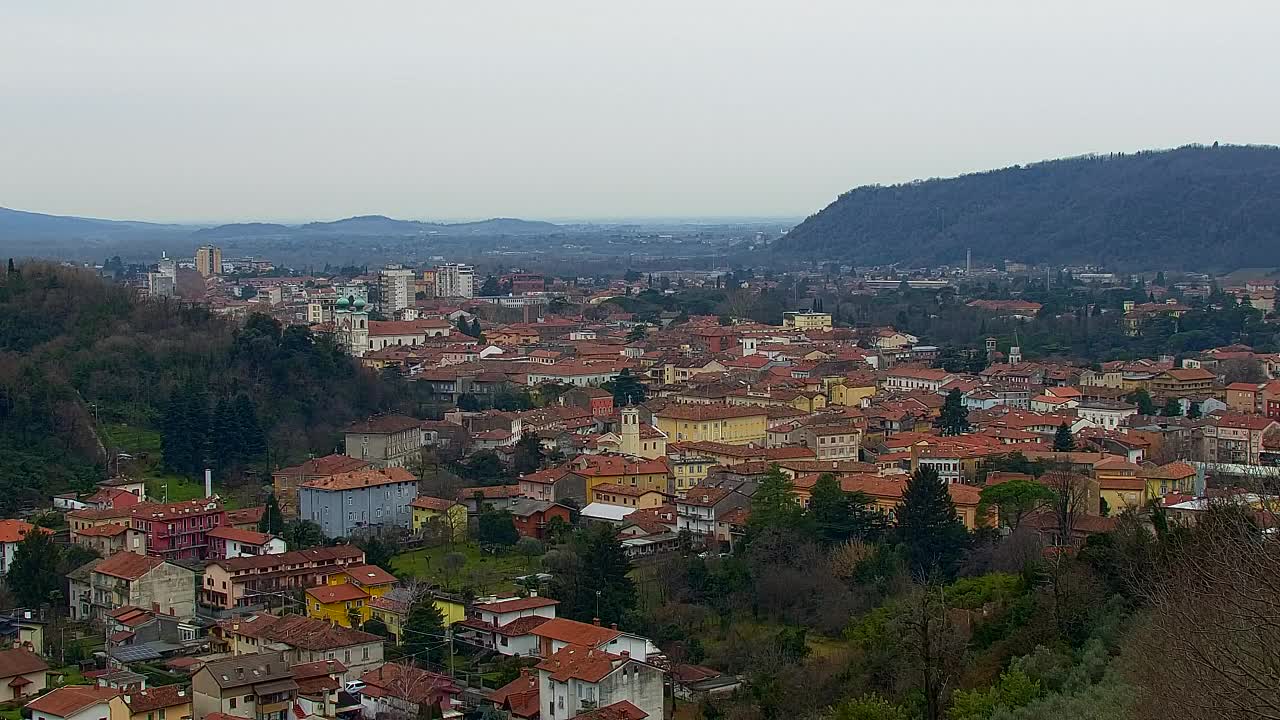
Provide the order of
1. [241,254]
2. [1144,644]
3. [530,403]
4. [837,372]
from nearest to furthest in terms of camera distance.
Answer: [1144,644], [530,403], [837,372], [241,254]

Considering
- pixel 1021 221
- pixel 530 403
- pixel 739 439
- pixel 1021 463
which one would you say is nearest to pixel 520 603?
pixel 1021 463

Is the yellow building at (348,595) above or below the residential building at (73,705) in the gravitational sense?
below

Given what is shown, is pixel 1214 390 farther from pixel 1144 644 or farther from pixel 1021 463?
pixel 1144 644

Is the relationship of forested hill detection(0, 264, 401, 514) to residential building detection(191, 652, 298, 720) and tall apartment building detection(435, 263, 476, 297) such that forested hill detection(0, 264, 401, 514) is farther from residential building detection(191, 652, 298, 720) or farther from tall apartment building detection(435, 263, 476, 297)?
tall apartment building detection(435, 263, 476, 297)

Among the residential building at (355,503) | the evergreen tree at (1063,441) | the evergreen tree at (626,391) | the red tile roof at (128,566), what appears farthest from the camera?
the evergreen tree at (626,391)

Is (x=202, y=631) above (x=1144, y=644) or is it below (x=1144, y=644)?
below

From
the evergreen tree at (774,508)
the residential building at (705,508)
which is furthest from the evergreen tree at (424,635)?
the residential building at (705,508)

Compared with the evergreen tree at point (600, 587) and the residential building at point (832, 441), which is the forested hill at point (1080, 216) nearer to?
the residential building at point (832, 441)
